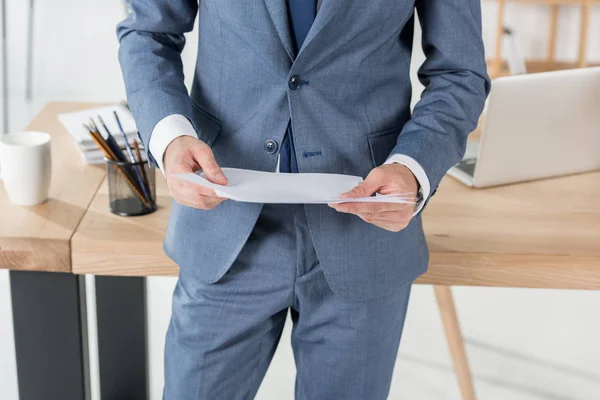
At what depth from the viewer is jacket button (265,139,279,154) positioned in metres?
1.25

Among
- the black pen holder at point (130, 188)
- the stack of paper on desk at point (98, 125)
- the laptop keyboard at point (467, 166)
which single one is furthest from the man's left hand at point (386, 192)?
the stack of paper on desk at point (98, 125)

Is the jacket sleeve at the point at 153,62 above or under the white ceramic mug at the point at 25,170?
above

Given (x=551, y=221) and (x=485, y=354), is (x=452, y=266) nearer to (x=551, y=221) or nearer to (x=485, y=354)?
(x=551, y=221)

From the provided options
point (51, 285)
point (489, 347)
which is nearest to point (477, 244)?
point (51, 285)

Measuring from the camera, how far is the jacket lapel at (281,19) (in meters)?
1.18

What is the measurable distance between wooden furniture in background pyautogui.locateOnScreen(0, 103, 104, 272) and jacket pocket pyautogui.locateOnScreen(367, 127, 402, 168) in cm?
60

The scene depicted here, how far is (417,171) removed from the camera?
123 centimetres

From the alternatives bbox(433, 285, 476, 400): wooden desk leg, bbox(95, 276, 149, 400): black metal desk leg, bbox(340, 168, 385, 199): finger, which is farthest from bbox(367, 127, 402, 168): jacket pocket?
bbox(433, 285, 476, 400): wooden desk leg

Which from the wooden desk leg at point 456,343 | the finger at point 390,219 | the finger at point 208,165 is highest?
the finger at point 208,165

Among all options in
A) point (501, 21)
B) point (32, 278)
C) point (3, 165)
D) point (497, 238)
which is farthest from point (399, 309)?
point (501, 21)

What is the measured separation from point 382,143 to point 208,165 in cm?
29

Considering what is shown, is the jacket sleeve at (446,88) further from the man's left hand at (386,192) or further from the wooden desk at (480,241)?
the wooden desk at (480,241)

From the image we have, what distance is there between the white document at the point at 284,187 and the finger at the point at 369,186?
12 millimetres

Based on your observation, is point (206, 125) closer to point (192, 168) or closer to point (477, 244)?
point (192, 168)
